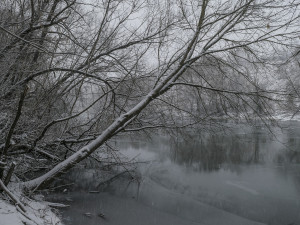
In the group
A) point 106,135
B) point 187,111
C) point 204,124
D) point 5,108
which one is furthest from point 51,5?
point 204,124

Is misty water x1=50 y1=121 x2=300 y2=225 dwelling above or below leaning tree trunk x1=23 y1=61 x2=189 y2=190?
below

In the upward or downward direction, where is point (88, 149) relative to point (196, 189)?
upward

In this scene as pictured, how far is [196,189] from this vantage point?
9156 mm

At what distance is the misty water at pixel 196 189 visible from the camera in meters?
6.74

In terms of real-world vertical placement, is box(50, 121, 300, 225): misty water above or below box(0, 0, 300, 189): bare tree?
below

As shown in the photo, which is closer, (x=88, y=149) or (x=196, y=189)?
(x=88, y=149)

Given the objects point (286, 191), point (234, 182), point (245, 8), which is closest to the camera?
point (245, 8)

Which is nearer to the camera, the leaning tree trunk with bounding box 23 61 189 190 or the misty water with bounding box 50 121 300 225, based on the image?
the leaning tree trunk with bounding box 23 61 189 190

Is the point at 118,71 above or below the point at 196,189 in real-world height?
above

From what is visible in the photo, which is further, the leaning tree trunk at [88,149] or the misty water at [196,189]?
the misty water at [196,189]

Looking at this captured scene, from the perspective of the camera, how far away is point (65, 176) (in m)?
9.34

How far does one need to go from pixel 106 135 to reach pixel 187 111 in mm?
1908

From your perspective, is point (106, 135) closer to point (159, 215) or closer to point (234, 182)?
point (159, 215)

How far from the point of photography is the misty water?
674 centimetres
